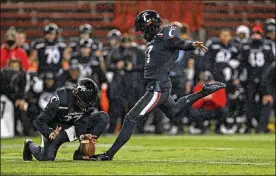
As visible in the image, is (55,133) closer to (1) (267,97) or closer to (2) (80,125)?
(2) (80,125)

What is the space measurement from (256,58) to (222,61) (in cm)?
62

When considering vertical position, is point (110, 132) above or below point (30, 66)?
below

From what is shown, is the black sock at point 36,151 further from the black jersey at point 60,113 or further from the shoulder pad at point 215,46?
the shoulder pad at point 215,46

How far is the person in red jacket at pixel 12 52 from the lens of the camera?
15.6 metres

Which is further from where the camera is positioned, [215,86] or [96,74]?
[96,74]

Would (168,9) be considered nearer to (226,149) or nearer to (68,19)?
(68,19)

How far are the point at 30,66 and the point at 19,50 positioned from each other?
93cm

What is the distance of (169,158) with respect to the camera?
9.95 meters

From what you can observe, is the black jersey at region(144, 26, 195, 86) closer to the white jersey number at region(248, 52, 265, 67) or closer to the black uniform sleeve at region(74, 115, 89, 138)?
the black uniform sleeve at region(74, 115, 89, 138)

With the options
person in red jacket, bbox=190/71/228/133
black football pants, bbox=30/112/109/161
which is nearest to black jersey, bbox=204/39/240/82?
person in red jacket, bbox=190/71/228/133

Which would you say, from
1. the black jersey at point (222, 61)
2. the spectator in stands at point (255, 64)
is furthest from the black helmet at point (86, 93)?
the spectator in stands at point (255, 64)

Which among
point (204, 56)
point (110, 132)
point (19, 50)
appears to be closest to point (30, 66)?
point (19, 50)

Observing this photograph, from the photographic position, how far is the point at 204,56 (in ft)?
53.6

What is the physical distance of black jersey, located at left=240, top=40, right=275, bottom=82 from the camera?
52.1 ft
